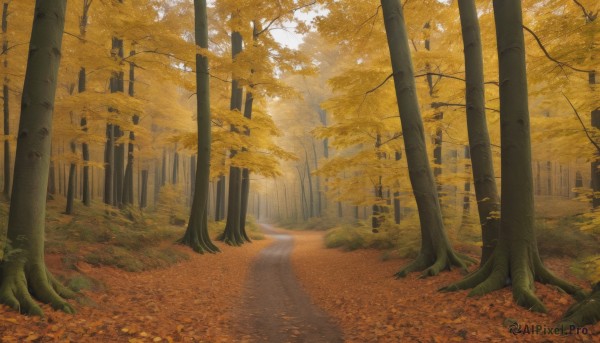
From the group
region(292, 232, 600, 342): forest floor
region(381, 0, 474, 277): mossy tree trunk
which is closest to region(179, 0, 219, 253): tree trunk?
region(292, 232, 600, 342): forest floor

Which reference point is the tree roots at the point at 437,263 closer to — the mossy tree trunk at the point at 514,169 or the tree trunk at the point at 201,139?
the mossy tree trunk at the point at 514,169

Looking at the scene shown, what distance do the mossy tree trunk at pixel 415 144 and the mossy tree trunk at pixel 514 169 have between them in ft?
8.23

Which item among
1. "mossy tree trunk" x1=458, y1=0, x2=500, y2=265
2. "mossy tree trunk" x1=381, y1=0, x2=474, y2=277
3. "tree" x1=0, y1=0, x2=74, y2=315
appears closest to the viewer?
"tree" x1=0, y1=0, x2=74, y2=315

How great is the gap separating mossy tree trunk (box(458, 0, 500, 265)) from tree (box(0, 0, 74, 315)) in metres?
→ 7.90

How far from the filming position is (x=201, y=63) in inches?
527

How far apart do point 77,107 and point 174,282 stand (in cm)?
913

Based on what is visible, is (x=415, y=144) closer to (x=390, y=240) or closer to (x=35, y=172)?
(x=390, y=240)

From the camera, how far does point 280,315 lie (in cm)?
638

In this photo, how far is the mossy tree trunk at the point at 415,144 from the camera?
8.45 metres


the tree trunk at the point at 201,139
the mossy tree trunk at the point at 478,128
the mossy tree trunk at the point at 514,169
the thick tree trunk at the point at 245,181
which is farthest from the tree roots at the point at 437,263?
the thick tree trunk at the point at 245,181

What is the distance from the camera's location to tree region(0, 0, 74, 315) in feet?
16.0

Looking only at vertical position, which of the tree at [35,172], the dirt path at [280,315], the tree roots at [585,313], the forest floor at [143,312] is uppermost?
the tree at [35,172]

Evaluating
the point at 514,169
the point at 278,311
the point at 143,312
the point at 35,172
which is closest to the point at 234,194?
the point at 278,311

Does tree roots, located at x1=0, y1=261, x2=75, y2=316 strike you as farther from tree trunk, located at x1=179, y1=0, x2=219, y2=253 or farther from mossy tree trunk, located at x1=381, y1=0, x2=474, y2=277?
tree trunk, located at x1=179, y1=0, x2=219, y2=253
